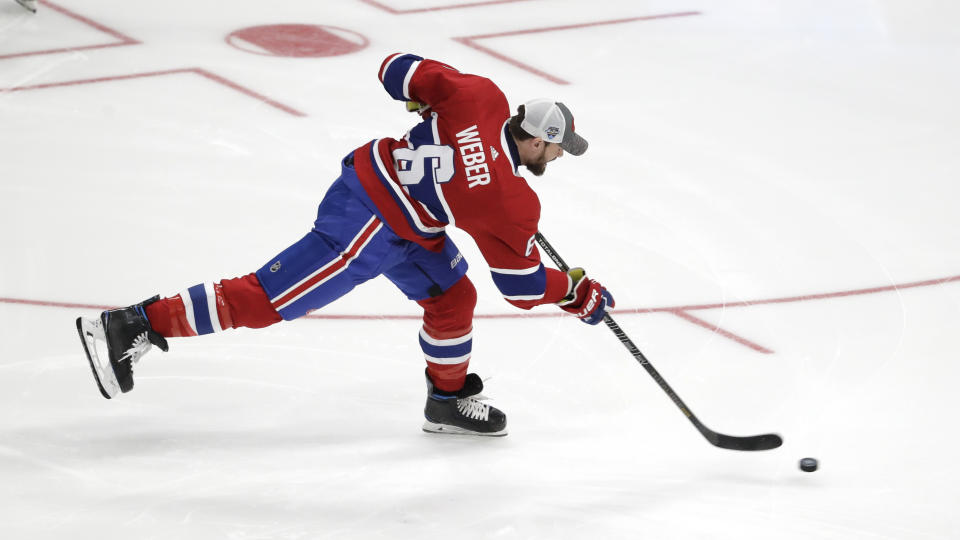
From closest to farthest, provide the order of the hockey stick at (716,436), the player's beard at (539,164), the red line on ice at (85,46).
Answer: the player's beard at (539,164), the hockey stick at (716,436), the red line on ice at (85,46)

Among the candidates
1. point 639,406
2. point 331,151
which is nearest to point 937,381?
point 639,406

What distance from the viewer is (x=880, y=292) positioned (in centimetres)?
473

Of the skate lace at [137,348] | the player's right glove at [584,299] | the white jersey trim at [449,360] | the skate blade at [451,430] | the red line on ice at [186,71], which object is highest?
the player's right glove at [584,299]

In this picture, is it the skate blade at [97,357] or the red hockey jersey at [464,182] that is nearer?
the red hockey jersey at [464,182]

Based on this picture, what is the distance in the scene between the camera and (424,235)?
3496 millimetres

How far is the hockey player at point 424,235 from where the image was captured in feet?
10.8

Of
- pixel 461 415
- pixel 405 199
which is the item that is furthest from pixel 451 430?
pixel 405 199

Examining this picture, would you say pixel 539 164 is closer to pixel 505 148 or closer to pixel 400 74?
pixel 505 148

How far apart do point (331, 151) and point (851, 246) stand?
2466mm

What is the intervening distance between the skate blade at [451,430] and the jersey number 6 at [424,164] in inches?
31.3

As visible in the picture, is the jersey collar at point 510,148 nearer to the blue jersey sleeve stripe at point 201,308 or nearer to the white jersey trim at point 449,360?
the white jersey trim at point 449,360

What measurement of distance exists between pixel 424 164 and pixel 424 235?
0.73 feet

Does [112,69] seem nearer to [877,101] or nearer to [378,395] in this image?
[378,395]

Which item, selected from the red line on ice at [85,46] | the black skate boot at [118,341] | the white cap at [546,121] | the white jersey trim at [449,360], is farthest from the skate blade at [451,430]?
the red line on ice at [85,46]
